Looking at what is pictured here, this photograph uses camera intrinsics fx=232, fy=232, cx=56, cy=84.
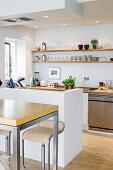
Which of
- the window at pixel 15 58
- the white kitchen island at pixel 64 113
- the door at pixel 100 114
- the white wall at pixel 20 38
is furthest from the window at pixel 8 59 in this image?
the white kitchen island at pixel 64 113

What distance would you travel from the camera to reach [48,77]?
22.4 feet

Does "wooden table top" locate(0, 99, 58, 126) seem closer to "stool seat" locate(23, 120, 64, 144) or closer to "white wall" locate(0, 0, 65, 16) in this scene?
"stool seat" locate(23, 120, 64, 144)

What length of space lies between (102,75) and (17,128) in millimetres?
4414

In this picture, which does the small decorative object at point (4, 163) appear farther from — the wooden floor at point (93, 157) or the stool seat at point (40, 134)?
the wooden floor at point (93, 157)

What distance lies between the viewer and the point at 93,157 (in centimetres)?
373

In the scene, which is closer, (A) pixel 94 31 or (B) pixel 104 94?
(B) pixel 104 94

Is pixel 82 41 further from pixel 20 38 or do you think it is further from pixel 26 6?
pixel 26 6

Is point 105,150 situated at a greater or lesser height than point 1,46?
lesser

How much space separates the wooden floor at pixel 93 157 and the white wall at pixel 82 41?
1.89 metres

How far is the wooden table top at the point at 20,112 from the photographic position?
1921mm

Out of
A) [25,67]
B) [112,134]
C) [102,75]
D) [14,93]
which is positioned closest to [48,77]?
[25,67]

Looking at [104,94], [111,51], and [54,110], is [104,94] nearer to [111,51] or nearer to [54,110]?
[111,51]

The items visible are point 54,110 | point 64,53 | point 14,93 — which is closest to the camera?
point 54,110

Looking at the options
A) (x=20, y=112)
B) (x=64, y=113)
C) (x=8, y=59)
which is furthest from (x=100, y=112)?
(x=20, y=112)
